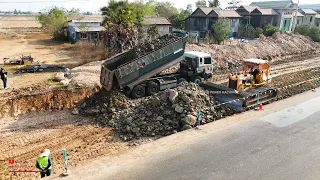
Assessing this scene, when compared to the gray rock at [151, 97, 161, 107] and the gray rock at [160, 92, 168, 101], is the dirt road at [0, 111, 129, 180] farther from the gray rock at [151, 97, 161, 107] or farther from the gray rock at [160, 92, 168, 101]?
the gray rock at [160, 92, 168, 101]

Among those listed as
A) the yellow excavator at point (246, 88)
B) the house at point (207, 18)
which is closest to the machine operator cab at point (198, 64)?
the yellow excavator at point (246, 88)

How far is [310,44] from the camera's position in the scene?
35.5 meters

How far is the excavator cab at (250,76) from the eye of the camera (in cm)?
1475

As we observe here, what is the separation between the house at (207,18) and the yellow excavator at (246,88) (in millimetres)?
24997

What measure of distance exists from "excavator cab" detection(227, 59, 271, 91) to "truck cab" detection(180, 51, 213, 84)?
2.32 meters

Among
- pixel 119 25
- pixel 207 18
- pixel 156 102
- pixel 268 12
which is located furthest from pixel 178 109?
pixel 268 12

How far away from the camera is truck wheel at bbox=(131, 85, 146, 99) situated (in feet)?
48.9

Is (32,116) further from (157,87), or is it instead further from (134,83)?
(157,87)

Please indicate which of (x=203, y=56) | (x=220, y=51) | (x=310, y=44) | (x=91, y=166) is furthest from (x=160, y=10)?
(x=91, y=166)

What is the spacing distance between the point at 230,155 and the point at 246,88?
6.05m

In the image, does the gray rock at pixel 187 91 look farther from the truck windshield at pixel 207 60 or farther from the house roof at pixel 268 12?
the house roof at pixel 268 12

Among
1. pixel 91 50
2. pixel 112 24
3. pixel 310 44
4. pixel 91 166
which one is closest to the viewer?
pixel 91 166

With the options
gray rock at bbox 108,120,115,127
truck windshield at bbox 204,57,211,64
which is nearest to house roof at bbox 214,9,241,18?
truck windshield at bbox 204,57,211,64

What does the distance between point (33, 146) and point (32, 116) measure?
3.24 metres
